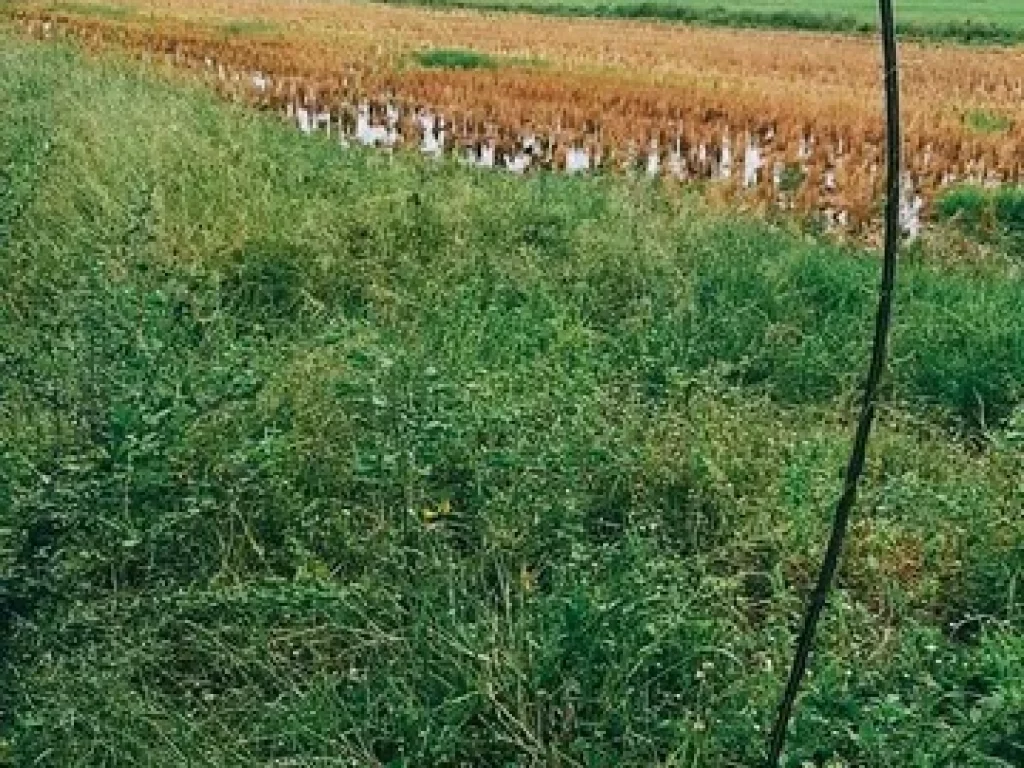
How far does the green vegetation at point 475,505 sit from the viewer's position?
297 centimetres

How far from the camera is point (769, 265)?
6078 mm

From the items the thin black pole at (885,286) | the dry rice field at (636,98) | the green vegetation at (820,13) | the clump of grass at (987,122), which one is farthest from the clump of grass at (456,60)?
the thin black pole at (885,286)

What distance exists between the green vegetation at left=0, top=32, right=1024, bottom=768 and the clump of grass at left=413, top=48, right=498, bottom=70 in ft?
35.5

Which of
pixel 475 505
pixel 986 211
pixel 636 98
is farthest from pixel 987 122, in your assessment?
pixel 475 505

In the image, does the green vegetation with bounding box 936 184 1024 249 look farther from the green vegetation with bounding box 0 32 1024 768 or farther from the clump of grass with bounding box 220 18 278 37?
the clump of grass with bounding box 220 18 278 37

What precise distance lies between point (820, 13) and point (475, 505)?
28720 mm

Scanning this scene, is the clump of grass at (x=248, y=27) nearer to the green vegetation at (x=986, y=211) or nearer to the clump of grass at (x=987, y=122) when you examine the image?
the clump of grass at (x=987, y=122)

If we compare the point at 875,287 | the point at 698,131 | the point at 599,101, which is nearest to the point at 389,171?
the point at 875,287

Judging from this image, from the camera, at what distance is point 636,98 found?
13.8m

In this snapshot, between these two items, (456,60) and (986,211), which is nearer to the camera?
(986,211)

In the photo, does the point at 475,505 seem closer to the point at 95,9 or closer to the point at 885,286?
the point at 885,286

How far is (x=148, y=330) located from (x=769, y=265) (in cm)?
288

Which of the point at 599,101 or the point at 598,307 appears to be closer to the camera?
the point at 598,307

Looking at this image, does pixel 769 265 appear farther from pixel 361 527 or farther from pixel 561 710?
pixel 561 710
